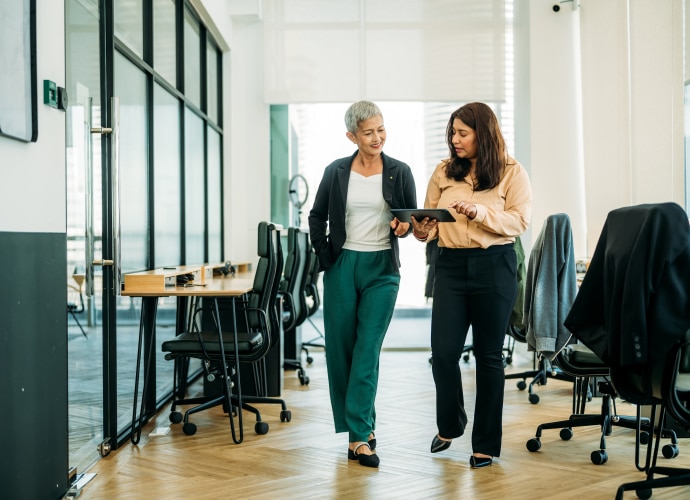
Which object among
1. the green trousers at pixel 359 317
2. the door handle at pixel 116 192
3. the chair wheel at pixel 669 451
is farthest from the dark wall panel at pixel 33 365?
the chair wheel at pixel 669 451

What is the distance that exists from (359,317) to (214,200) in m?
4.09

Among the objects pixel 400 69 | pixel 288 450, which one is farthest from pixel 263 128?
pixel 288 450

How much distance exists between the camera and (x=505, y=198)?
3.37 m

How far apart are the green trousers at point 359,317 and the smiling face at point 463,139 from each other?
53 cm

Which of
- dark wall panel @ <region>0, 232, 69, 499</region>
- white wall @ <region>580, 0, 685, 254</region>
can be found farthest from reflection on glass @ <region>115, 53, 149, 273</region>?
white wall @ <region>580, 0, 685, 254</region>

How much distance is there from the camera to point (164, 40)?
18.0 feet

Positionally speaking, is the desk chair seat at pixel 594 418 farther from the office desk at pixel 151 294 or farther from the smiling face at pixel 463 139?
the office desk at pixel 151 294

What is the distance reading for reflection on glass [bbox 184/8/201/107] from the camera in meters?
6.22

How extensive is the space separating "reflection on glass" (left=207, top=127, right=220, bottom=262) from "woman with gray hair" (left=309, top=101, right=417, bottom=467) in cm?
366

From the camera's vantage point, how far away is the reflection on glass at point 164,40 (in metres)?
5.23

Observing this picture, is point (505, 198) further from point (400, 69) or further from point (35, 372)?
point (400, 69)

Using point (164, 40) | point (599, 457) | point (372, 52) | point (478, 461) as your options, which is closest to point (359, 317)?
point (478, 461)

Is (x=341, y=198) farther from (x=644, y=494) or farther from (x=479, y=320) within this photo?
(x=644, y=494)

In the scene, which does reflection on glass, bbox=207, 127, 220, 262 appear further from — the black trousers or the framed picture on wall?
the framed picture on wall
